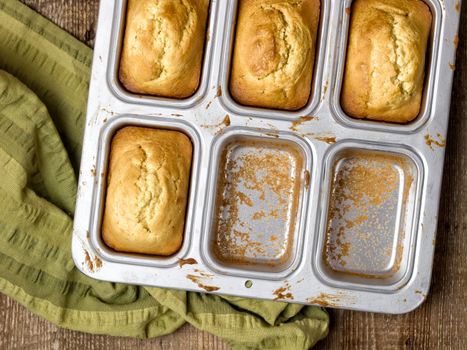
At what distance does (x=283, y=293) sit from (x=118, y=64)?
929mm

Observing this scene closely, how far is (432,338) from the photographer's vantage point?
7.82 feet

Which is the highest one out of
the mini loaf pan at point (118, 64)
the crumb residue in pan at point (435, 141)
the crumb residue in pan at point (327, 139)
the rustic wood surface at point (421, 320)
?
the mini loaf pan at point (118, 64)

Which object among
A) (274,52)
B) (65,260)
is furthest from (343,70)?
(65,260)

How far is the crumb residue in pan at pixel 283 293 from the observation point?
1988 mm

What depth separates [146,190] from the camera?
1898mm

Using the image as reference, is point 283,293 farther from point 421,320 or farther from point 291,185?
point 421,320

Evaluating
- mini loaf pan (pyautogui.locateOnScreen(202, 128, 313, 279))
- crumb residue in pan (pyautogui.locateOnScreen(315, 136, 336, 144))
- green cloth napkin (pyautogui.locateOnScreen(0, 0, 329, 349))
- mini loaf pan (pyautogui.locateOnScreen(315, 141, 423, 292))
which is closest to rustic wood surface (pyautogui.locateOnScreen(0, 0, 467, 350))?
green cloth napkin (pyautogui.locateOnScreen(0, 0, 329, 349))

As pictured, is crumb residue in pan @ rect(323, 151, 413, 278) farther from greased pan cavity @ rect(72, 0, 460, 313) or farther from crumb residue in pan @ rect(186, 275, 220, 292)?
crumb residue in pan @ rect(186, 275, 220, 292)

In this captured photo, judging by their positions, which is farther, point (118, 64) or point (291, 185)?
point (291, 185)

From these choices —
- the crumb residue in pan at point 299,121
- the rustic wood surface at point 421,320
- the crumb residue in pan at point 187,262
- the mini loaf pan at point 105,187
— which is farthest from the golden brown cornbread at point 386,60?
the crumb residue in pan at point 187,262

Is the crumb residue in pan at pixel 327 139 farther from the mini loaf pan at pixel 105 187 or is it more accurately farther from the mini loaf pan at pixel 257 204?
the mini loaf pan at pixel 105 187

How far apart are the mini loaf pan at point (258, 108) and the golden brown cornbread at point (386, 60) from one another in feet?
0.30

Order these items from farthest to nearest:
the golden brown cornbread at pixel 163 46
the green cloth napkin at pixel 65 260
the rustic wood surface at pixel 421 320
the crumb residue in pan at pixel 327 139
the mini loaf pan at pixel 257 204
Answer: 1. the rustic wood surface at pixel 421 320
2. the green cloth napkin at pixel 65 260
3. the mini loaf pan at pixel 257 204
4. the crumb residue in pan at pixel 327 139
5. the golden brown cornbread at pixel 163 46

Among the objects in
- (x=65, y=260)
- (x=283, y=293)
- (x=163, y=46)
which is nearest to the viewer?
(x=163, y=46)
